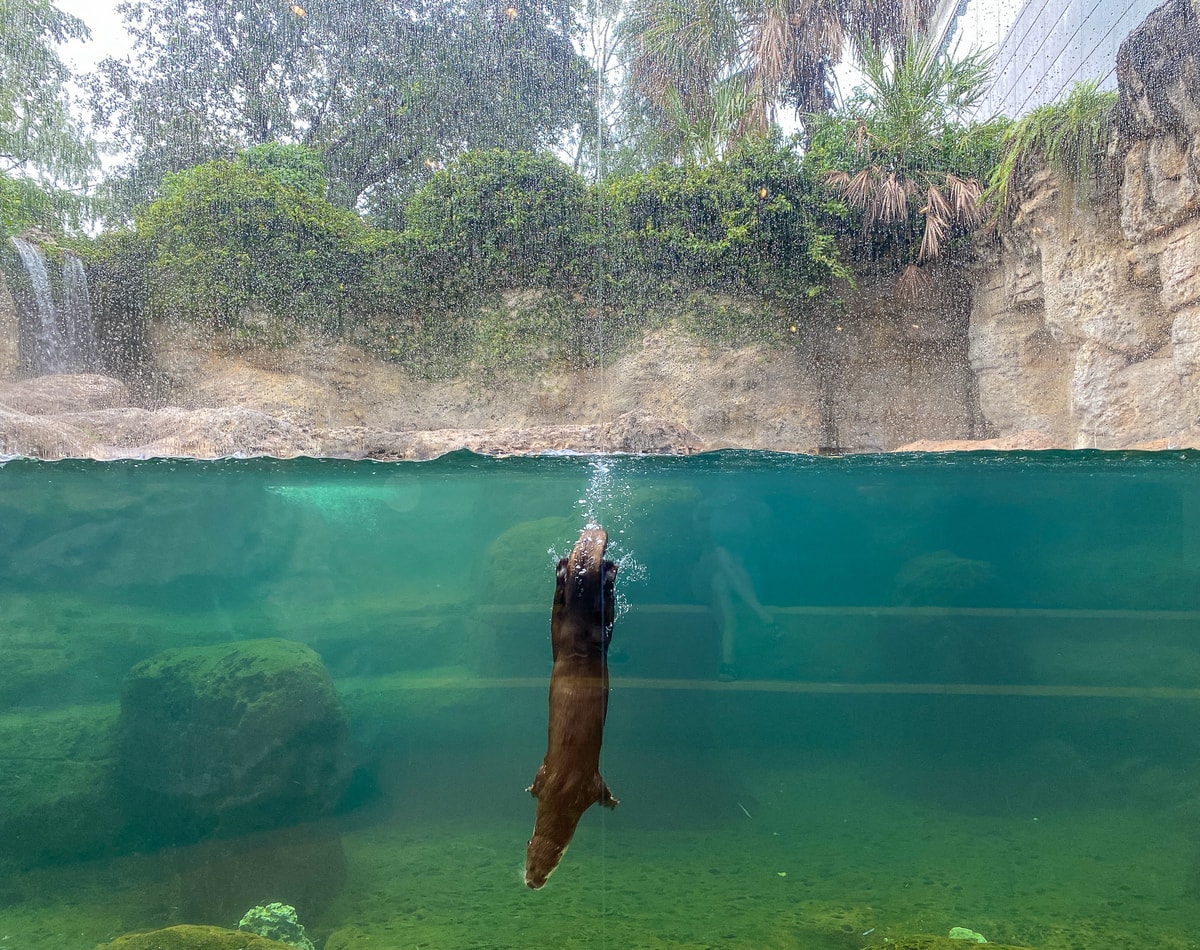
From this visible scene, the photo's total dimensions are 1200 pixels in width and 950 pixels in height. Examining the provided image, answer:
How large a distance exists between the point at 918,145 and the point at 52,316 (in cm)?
1407

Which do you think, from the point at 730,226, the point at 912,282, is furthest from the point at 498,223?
the point at 912,282

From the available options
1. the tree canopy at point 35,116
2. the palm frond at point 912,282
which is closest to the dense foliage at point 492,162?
the tree canopy at point 35,116

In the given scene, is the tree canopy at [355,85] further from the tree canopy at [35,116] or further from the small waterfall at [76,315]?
the small waterfall at [76,315]

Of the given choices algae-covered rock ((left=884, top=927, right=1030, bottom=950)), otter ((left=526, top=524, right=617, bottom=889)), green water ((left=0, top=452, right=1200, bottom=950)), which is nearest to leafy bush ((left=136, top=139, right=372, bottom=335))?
green water ((left=0, top=452, right=1200, bottom=950))

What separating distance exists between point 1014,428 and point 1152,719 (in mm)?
5094

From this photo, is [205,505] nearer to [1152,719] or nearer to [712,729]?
[712,729]

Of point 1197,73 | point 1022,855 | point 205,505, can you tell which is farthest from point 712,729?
point 1197,73

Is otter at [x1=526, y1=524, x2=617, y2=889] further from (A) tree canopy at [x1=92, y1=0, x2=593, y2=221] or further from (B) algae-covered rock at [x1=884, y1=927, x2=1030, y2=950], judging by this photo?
(A) tree canopy at [x1=92, y1=0, x2=593, y2=221]

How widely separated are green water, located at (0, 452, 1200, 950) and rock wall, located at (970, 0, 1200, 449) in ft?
3.34

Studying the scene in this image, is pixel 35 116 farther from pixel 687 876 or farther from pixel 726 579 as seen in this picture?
pixel 687 876

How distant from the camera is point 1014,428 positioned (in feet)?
39.7

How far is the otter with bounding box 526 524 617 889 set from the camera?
375 centimetres

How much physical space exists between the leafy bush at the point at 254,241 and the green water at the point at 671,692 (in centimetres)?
265

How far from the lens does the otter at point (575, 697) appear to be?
3.75 meters
